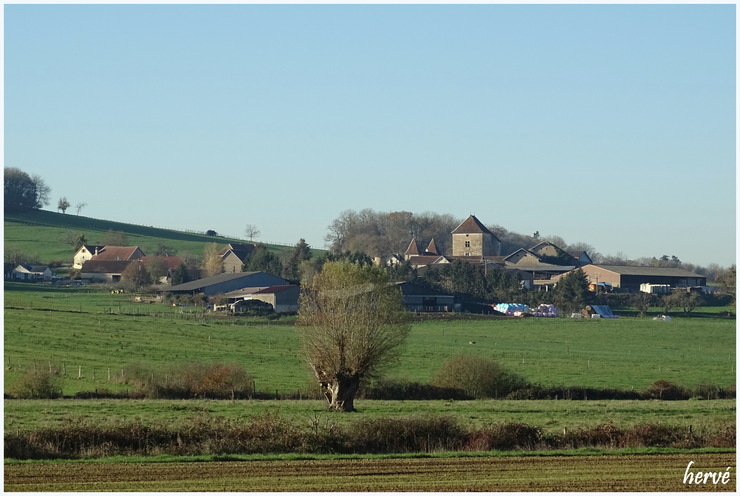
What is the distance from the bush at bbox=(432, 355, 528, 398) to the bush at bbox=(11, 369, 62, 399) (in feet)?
47.2

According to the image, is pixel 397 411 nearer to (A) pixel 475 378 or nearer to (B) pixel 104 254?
(A) pixel 475 378

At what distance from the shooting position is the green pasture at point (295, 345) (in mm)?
47125

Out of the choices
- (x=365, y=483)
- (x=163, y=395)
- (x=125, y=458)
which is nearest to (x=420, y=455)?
(x=365, y=483)

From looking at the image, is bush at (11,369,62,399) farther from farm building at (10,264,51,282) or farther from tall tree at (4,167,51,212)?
tall tree at (4,167,51,212)

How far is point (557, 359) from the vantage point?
55438mm

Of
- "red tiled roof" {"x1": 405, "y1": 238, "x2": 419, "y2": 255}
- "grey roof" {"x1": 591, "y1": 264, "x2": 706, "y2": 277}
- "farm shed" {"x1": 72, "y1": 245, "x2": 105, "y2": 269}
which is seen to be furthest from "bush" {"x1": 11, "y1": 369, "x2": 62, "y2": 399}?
"red tiled roof" {"x1": 405, "y1": 238, "x2": 419, "y2": 255}

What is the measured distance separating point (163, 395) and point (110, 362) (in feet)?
34.7

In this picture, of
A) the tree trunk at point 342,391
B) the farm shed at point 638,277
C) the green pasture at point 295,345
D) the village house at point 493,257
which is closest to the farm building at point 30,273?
the green pasture at point 295,345

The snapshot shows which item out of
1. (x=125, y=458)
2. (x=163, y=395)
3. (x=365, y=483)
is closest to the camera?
(x=365, y=483)

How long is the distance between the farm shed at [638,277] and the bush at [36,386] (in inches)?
3201

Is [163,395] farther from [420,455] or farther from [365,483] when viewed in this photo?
[365,483]

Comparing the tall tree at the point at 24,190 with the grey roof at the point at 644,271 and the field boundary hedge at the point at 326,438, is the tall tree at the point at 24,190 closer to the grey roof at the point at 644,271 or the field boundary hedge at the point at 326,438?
the grey roof at the point at 644,271

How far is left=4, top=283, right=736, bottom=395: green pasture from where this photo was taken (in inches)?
1855

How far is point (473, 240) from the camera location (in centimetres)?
15675
